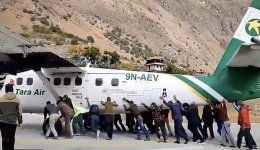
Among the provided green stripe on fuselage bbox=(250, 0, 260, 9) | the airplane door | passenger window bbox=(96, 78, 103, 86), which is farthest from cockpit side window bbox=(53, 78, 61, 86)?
green stripe on fuselage bbox=(250, 0, 260, 9)

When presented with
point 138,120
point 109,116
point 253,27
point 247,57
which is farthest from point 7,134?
point 253,27

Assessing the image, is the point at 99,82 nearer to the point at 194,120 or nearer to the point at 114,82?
the point at 114,82

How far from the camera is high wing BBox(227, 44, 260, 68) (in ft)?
51.2

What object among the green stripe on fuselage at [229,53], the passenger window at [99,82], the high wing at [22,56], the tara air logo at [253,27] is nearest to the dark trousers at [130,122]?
the passenger window at [99,82]

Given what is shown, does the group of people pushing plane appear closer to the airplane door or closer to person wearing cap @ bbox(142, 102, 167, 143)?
person wearing cap @ bbox(142, 102, 167, 143)

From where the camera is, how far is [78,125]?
1897cm

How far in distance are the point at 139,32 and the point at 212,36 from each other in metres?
31.9

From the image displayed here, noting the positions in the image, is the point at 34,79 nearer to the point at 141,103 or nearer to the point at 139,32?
the point at 141,103

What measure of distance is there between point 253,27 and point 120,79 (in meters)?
5.80

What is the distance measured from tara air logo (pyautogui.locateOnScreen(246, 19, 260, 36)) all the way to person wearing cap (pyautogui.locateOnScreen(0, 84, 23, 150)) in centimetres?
1006

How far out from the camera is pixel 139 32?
95.2 m

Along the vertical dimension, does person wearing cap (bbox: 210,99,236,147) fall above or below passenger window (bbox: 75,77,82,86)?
below

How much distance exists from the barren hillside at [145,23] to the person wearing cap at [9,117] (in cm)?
5031

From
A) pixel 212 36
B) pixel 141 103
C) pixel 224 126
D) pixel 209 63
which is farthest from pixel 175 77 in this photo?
pixel 212 36
